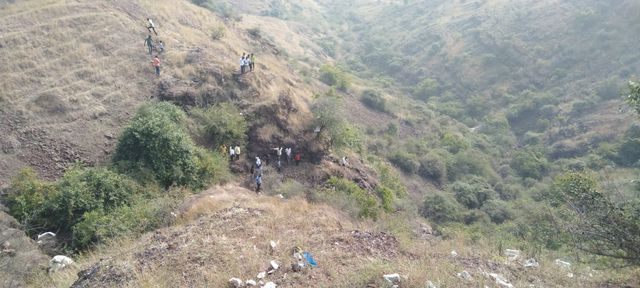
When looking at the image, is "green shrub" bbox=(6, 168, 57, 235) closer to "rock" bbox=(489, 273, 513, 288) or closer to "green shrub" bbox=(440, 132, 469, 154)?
"rock" bbox=(489, 273, 513, 288)

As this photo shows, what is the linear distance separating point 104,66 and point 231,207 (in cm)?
1288

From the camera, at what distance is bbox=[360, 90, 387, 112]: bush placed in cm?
4084

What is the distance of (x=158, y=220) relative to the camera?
12.0 metres

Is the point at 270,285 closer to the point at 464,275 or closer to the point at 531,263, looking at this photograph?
the point at 464,275

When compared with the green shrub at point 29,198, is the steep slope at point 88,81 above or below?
above

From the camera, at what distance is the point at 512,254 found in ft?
36.9

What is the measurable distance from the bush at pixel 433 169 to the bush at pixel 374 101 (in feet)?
31.6

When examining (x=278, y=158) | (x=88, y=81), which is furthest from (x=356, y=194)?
(x=88, y=81)

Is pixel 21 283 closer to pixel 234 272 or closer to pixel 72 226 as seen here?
pixel 72 226

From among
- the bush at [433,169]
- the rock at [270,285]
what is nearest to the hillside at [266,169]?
the bush at [433,169]

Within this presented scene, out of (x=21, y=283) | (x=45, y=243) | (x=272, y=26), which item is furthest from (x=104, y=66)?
(x=272, y=26)

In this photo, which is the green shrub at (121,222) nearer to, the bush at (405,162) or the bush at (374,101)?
the bush at (405,162)

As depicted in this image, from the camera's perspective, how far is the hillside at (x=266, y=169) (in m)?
8.95

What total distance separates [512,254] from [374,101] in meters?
30.4
